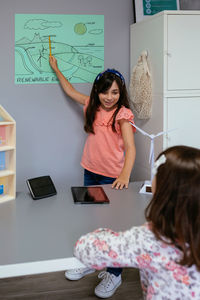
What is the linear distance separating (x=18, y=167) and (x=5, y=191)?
844mm

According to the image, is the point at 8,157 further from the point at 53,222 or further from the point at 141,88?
the point at 141,88

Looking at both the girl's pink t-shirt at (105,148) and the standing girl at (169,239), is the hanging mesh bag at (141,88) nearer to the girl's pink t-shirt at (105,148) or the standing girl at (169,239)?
the girl's pink t-shirt at (105,148)

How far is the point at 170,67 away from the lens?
2338mm

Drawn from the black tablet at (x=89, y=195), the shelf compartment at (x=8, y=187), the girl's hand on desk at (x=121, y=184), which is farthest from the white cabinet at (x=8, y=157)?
the girl's hand on desk at (x=121, y=184)

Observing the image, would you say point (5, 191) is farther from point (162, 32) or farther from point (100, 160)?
point (162, 32)

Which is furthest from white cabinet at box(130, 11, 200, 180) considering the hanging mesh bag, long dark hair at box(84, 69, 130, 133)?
long dark hair at box(84, 69, 130, 133)

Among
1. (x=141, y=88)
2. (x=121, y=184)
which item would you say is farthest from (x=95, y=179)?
(x=141, y=88)

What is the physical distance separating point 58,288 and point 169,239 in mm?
1338

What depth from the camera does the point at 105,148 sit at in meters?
2.51

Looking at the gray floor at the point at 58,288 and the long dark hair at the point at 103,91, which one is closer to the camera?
the gray floor at the point at 58,288

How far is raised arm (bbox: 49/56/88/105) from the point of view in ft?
8.49

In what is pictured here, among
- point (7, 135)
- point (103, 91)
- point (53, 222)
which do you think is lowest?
point (53, 222)

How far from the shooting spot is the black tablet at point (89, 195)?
1.77 m

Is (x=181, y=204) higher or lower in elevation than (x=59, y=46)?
lower
